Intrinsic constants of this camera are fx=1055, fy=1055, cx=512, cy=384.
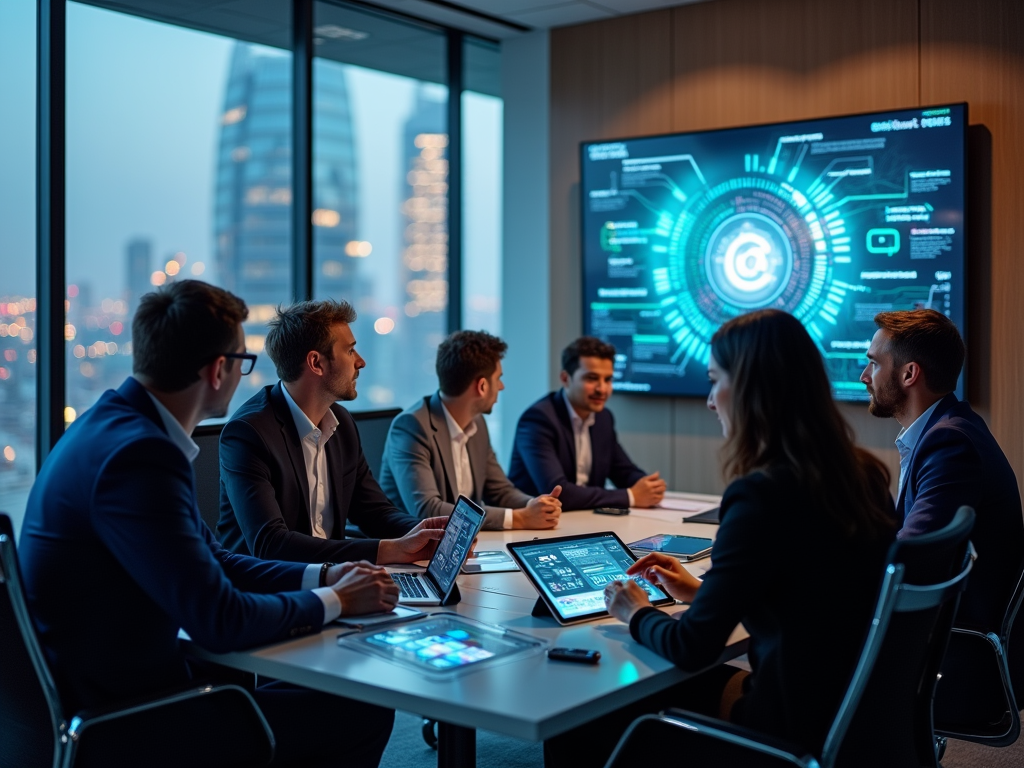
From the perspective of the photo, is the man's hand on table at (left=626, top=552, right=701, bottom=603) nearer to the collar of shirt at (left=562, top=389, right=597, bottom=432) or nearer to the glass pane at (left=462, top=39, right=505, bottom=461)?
the collar of shirt at (left=562, top=389, right=597, bottom=432)

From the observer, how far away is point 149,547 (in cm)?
198

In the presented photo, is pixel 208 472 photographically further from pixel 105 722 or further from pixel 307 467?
pixel 105 722

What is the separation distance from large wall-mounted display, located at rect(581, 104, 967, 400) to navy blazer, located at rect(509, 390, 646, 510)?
2.97ft

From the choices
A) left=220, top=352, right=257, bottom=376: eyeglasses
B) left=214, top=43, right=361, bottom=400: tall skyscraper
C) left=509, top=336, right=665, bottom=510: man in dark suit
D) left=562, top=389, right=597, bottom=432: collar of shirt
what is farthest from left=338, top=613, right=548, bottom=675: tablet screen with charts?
left=214, top=43, right=361, bottom=400: tall skyscraper

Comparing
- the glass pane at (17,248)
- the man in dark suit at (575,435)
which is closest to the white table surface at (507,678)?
the man in dark suit at (575,435)

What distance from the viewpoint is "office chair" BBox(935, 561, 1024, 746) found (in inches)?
104

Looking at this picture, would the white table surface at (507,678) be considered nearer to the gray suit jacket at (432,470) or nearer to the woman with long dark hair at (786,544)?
the woman with long dark hair at (786,544)

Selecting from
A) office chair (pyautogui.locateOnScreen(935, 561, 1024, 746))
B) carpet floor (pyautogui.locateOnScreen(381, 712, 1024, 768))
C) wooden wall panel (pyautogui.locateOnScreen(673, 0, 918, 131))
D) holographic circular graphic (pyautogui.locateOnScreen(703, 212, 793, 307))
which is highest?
wooden wall panel (pyautogui.locateOnScreen(673, 0, 918, 131))

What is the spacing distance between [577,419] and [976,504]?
2.14 metres

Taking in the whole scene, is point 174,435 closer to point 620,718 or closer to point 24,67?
point 620,718

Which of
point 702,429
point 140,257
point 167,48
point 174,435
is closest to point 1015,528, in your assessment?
point 174,435

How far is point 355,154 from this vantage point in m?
5.61

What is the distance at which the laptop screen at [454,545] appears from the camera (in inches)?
98.7

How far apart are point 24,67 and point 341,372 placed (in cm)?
216
